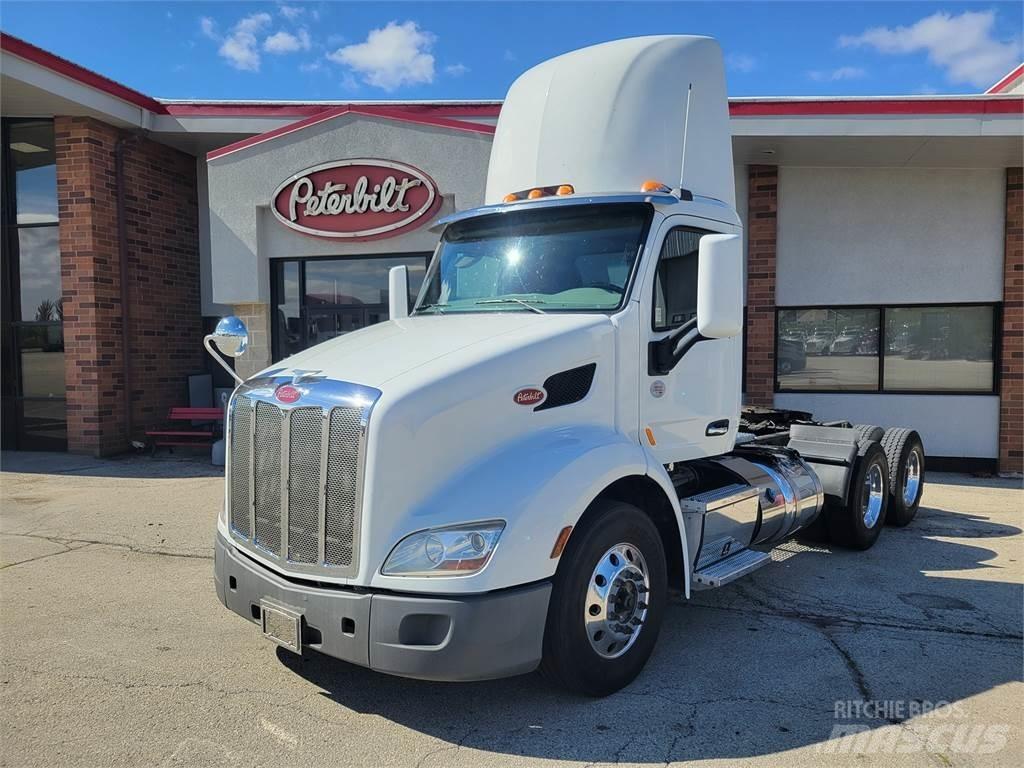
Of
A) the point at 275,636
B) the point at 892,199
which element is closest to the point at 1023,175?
the point at 892,199

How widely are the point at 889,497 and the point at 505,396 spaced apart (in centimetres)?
544

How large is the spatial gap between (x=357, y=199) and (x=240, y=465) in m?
7.33

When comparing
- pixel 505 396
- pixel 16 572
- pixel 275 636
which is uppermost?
pixel 505 396

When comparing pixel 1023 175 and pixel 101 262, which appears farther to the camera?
pixel 101 262

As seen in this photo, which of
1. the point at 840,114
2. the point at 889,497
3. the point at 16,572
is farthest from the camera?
the point at 840,114

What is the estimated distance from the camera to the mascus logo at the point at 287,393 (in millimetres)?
3588

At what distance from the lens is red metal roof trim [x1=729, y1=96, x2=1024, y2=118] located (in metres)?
9.38

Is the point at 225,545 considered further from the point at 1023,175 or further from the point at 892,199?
the point at 1023,175

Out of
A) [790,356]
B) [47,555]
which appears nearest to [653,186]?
[47,555]

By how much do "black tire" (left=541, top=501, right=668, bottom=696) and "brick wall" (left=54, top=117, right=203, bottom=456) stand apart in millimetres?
10207

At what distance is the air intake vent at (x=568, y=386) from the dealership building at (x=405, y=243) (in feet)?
22.2

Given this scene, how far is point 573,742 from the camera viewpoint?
3350 mm

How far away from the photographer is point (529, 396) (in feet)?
12.0

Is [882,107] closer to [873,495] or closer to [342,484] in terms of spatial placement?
[873,495]
